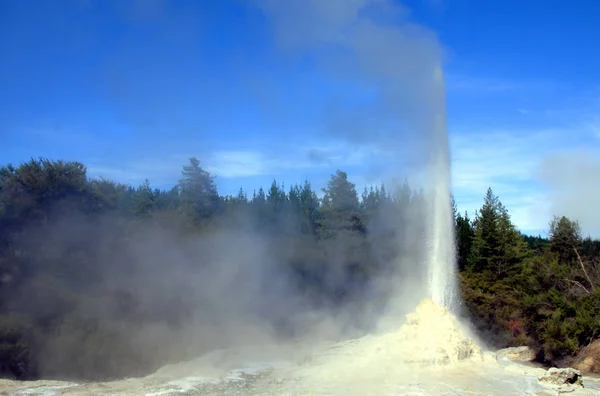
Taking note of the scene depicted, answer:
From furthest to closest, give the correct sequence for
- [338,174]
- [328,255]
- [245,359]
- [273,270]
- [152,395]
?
[338,174] → [328,255] → [273,270] → [245,359] → [152,395]

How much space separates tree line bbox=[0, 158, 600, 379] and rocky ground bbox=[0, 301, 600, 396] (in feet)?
6.27

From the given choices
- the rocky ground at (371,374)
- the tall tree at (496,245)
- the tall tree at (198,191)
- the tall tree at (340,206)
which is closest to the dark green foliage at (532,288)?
the tall tree at (496,245)

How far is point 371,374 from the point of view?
27.5 feet

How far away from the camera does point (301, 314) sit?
1348 centimetres

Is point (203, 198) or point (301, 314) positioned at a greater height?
point (203, 198)

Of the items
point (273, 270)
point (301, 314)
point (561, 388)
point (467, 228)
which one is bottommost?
point (561, 388)

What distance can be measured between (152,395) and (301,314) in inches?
256

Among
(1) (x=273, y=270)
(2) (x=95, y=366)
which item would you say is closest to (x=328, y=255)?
(1) (x=273, y=270)

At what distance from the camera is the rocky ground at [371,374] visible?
7.61 m

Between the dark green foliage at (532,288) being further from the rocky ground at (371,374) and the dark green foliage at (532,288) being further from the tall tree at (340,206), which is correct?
the tall tree at (340,206)

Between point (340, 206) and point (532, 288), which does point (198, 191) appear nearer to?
point (340, 206)

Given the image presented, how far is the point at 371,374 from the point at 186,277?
572cm

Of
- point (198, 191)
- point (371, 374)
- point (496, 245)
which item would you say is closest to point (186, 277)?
point (371, 374)

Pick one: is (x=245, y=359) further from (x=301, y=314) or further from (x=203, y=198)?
(x=203, y=198)
